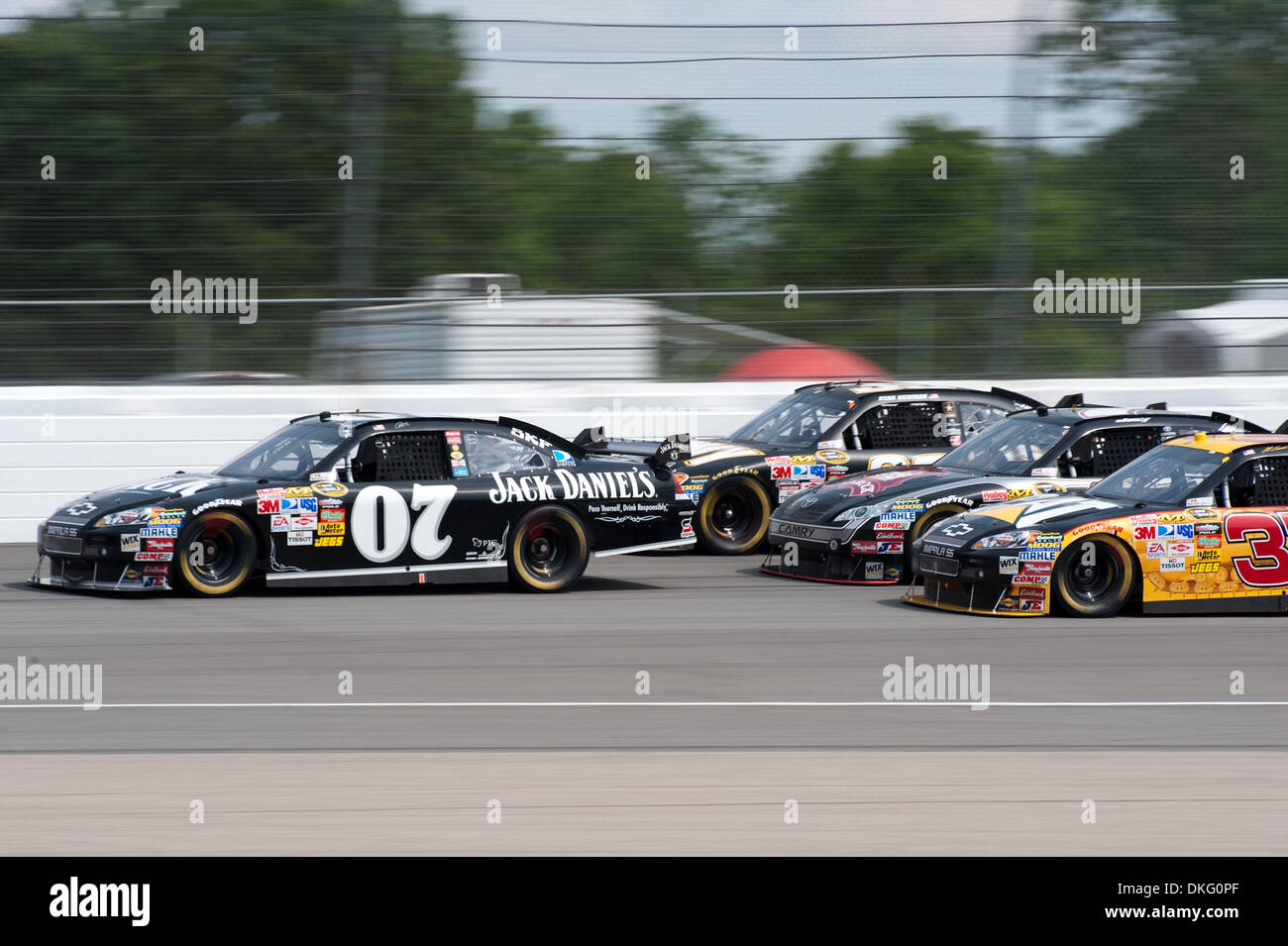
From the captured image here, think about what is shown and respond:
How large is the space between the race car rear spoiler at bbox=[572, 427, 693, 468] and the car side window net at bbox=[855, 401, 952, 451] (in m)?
1.90

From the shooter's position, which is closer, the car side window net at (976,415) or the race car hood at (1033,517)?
the race car hood at (1033,517)

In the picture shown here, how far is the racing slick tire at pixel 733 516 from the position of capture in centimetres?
1428

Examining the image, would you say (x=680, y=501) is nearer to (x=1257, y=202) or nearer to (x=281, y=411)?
(x=281, y=411)

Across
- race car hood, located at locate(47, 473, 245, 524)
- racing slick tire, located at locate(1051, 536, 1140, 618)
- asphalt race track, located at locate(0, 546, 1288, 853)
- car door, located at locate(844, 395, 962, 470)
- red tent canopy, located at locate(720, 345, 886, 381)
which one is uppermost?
red tent canopy, located at locate(720, 345, 886, 381)

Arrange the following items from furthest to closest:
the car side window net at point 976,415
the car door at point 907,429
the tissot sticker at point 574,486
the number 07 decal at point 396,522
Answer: the car side window net at point 976,415 < the car door at point 907,429 < the tissot sticker at point 574,486 < the number 07 decal at point 396,522

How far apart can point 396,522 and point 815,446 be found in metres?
4.42

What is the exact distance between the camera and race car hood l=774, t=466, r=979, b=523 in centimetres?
1244

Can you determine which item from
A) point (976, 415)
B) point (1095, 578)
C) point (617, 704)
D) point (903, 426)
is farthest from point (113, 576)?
point (976, 415)

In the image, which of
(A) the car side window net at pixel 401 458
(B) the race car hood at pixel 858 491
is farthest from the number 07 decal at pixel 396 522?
(B) the race car hood at pixel 858 491

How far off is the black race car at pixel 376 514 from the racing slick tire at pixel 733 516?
1.89 metres

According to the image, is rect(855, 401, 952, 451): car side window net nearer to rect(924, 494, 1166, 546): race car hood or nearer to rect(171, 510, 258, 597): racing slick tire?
rect(924, 494, 1166, 546): race car hood

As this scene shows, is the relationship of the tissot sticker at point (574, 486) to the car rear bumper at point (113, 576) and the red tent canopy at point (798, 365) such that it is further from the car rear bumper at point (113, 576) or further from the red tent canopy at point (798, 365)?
the red tent canopy at point (798, 365)

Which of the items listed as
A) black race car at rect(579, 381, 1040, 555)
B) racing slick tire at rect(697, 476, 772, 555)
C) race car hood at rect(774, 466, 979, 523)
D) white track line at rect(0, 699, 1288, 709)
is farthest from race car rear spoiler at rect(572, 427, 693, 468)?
white track line at rect(0, 699, 1288, 709)

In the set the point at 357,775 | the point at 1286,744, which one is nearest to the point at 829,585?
the point at 1286,744
